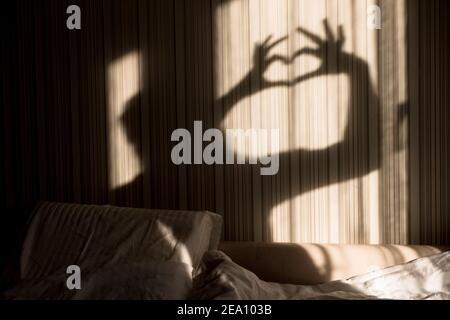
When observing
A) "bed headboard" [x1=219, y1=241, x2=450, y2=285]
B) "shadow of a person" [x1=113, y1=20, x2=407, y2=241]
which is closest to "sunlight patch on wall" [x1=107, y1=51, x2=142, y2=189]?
"shadow of a person" [x1=113, y1=20, x2=407, y2=241]

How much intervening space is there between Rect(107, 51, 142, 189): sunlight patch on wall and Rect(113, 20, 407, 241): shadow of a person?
53 centimetres

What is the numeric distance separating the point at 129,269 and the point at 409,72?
1.55 meters

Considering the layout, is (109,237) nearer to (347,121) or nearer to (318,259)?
(318,259)

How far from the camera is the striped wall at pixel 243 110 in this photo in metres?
2.28

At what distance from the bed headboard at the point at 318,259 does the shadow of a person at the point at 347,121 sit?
0.50ft

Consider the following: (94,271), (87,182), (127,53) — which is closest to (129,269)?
(94,271)

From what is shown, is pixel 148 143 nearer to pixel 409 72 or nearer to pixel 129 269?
pixel 129 269

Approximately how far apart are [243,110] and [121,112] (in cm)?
66

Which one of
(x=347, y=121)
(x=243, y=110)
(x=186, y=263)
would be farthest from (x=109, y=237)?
(x=347, y=121)

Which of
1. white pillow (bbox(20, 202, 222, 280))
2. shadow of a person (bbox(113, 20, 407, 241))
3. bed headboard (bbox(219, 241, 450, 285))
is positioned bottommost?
bed headboard (bbox(219, 241, 450, 285))

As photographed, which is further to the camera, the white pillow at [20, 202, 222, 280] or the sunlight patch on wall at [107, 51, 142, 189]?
the sunlight patch on wall at [107, 51, 142, 189]

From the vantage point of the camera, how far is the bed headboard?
2199mm

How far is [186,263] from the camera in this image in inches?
82.0

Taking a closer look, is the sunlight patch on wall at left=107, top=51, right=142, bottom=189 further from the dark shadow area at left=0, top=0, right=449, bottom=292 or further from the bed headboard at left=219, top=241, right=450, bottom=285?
the bed headboard at left=219, top=241, right=450, bottom=285
